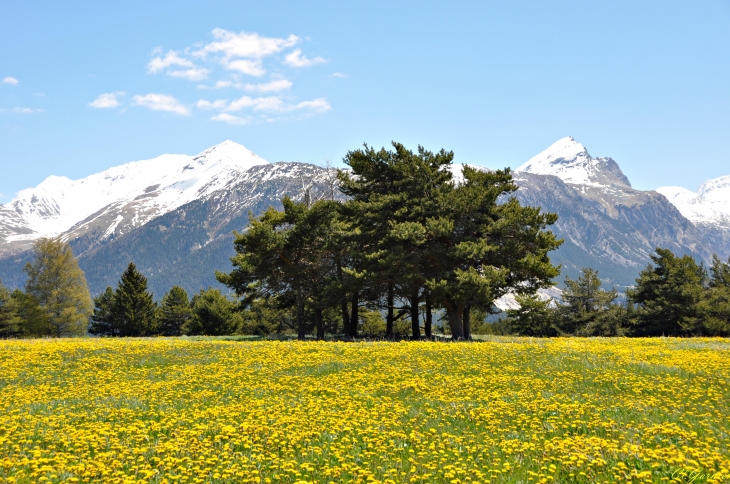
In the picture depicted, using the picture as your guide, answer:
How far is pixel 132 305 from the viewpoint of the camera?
96.9 metres

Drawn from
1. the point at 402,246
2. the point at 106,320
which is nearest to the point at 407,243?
the point at 402,246

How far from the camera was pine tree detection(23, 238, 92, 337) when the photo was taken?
251 ft

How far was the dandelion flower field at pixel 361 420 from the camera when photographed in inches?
386

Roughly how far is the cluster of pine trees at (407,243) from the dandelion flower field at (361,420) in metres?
15.8

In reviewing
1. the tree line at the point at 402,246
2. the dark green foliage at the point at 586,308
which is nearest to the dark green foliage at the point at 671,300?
the dark green foliage at the point at 586,308

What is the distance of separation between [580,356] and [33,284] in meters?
76.0

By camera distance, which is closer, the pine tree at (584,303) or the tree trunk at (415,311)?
the tree trunk at (415,311)

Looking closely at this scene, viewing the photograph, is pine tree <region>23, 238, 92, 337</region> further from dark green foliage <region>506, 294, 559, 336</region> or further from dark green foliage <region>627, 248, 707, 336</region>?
dark green foliage <region>627, 248, 707, 336</region>

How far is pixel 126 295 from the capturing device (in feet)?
317

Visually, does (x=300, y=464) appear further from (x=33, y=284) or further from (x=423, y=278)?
(x=33, y=284)

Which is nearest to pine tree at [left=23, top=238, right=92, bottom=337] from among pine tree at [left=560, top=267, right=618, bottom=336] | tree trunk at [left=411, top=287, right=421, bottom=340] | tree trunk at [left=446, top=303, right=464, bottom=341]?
tree trunk at [left=411, top=287, right=421, bottom=340]

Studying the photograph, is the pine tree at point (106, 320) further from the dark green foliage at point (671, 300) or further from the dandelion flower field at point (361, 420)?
the dark green foliage at point (671, 300)

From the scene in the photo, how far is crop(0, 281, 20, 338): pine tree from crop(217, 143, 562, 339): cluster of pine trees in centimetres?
5254

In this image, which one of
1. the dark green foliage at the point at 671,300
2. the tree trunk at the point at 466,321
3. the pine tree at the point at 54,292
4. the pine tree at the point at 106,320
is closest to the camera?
the tree trunk at the point at 466,321
